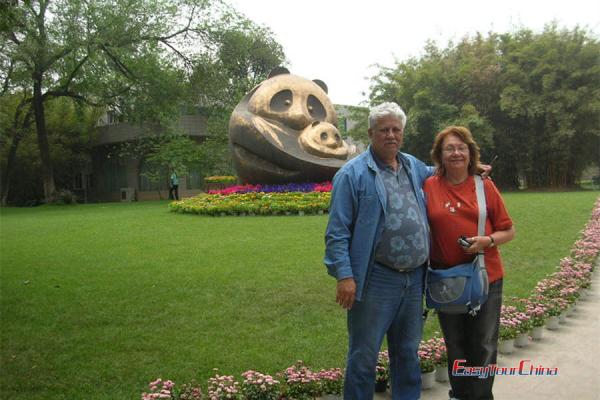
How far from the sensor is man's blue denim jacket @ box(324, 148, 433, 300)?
102 inches

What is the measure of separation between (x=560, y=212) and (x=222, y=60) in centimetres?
1740

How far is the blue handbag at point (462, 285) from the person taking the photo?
8.64 ft

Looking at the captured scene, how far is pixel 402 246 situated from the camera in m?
2.63

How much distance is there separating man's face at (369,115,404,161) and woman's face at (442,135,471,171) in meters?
0.27

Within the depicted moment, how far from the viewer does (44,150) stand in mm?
23266

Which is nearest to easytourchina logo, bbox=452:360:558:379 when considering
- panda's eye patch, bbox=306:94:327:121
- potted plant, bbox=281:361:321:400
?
potted plant, bbox=281:361:321:400

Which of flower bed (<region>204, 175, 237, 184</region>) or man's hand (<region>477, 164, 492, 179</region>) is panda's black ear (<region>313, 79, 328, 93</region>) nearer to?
flower bed (<region>204, 175, 237, 184</region>)

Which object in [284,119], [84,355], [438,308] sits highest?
[284,119]

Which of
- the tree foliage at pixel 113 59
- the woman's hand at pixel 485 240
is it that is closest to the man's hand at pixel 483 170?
the woman's hand at pixel 485 240

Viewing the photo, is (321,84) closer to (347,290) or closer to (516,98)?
(516,98)

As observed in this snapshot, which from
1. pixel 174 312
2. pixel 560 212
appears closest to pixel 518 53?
pixel 560 212

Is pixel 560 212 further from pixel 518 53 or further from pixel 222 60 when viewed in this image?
pixel 222 60

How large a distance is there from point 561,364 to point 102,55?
71.2ft

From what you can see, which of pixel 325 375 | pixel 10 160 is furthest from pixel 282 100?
pixel 10 160
